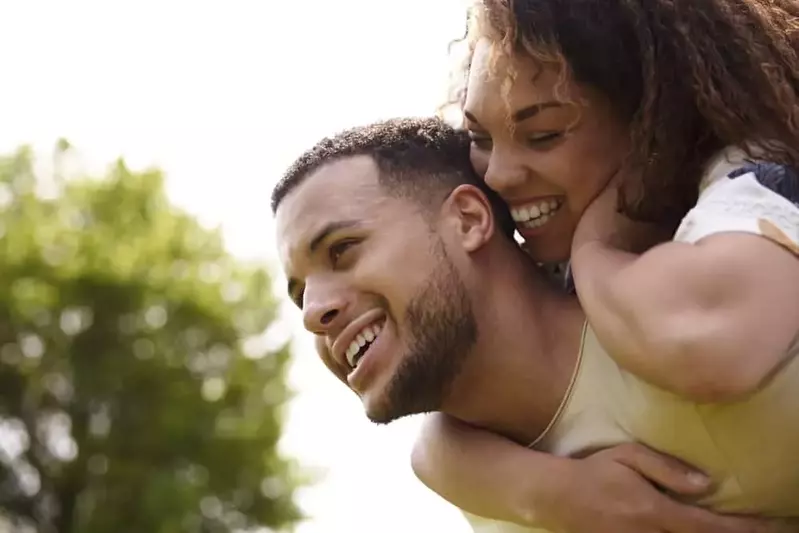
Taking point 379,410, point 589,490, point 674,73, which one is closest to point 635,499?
point 589,490

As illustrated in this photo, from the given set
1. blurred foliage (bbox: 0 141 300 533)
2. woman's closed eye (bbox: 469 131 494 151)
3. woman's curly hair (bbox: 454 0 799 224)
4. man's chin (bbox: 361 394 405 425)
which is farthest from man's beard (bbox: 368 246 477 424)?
blurred foliage (bbox: 0 141 300 533)

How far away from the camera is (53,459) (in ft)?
34.2

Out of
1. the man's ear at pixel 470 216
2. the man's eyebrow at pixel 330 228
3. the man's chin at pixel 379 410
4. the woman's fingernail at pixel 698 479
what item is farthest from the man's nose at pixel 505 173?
the woman's fingernail at pixel 698 479

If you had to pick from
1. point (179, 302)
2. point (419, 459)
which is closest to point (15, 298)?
point (179, 302)

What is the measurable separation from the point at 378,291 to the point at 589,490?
45 cm

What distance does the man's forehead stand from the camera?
6.16ft

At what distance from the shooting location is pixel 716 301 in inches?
56.0

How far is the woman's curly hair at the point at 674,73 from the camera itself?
65.2 inches

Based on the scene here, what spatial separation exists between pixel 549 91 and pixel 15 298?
9742mm

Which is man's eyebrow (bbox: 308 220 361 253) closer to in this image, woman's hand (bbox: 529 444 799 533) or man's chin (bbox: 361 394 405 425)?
man's chin (bbox: 361 394 405 425)

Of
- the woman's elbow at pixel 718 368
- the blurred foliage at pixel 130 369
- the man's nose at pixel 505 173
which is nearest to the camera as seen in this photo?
the woman's elbow at pixel 718 368

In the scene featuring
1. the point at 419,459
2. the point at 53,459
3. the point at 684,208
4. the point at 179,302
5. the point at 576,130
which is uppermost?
the point at 576,130

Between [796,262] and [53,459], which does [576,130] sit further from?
[53,459]

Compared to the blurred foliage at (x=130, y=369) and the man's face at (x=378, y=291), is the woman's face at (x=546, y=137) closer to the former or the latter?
the man's face at (x=378, y=291)
